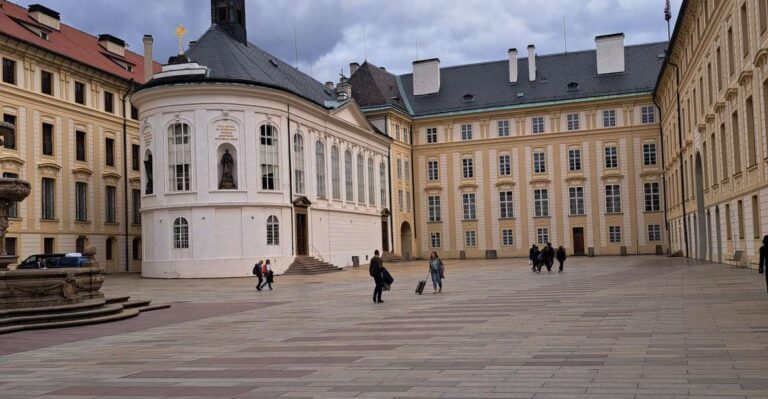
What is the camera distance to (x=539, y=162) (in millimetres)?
71375

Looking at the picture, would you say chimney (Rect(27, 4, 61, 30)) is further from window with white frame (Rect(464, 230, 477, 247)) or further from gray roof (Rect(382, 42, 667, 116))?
window with white frame (Rect(464, 230, 477, 247))

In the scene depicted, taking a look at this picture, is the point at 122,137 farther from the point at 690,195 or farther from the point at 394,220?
the point at 690,195

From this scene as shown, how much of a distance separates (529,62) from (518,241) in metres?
17.0

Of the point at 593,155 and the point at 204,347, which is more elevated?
the point at 593,155

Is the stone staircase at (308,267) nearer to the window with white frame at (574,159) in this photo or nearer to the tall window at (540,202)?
the tall window at (540,202)

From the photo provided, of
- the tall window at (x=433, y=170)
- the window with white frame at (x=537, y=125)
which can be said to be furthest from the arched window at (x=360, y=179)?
the window with white frame at (x=537, y=125)

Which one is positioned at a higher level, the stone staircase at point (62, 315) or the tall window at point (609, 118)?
the tall window at point (609, 118)

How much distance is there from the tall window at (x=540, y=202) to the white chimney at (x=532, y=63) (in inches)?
421

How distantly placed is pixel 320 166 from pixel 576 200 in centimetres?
2619

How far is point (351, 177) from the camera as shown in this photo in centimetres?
6188

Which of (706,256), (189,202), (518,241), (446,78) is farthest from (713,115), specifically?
(446,78)

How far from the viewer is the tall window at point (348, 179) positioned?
199 feet

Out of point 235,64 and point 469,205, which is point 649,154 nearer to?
point 469,205

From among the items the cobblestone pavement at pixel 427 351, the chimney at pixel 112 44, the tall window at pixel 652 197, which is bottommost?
the cobblestone pavement at pixel 427 351
